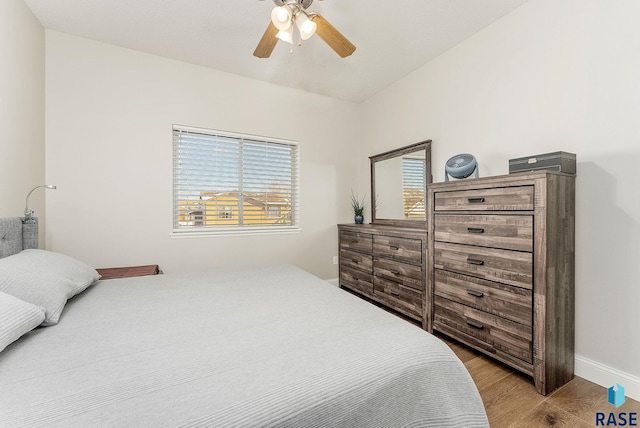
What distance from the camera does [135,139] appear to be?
2.71 meters

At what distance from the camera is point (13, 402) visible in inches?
25.7

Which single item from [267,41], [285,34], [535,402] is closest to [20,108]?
[267,41]

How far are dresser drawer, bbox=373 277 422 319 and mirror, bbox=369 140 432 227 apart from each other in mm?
700

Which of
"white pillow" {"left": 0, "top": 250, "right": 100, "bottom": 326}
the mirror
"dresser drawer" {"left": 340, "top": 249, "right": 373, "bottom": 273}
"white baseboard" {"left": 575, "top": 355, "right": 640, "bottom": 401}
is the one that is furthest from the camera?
"dresser drawer" {"left": 340, "top": 249, "right": 373, "bottom": 273}

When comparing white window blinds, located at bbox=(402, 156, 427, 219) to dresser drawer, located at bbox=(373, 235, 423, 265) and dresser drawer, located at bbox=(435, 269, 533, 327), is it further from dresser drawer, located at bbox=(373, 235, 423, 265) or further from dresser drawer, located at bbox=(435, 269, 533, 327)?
dresser drawer, located at bbox=(435, 269, 533, 327)

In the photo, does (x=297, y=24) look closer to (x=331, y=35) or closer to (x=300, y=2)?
(x=300, y=2)

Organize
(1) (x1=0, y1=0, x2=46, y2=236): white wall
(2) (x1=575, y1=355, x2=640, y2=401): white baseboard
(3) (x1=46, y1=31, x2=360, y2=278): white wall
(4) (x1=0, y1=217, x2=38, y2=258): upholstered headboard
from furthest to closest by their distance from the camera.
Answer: (3) (x1=46, y1=31, x2=360, y2=278): white wall
(1) (x1=0, y1=0, x2=46, y2=236): white wall
(4) (x1=0, y1=217, x2=38, y2=258): upholstered headboard
(2) (x1=575, y1=355, x2=640, y2=401): white baseboard

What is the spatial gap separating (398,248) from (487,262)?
35.8 inches

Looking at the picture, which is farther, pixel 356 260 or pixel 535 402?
pixel 356 260

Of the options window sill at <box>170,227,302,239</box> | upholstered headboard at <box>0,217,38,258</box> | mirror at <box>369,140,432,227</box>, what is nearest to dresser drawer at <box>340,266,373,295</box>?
mirror at <box>369,140,432,227</box>

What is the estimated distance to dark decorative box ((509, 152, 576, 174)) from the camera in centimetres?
171

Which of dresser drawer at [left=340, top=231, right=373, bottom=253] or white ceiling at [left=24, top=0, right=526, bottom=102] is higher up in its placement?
white ceiling at [left=24, top=0, right=526, bottom=102]

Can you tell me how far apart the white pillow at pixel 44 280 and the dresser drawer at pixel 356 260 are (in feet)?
7.97

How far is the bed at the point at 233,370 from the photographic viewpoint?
65cm
